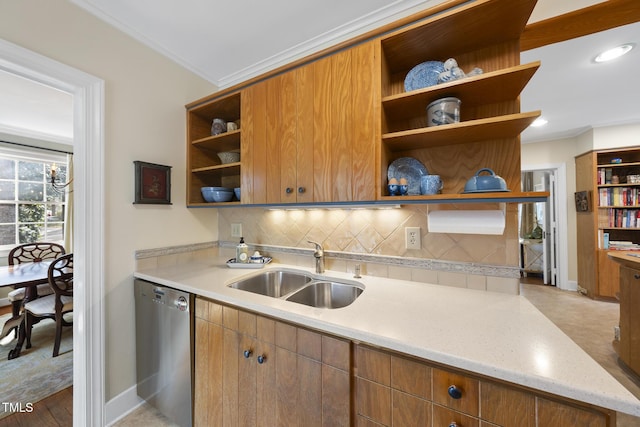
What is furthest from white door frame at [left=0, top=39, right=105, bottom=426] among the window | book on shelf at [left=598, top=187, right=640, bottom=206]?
book on shelf at [left=598, top=187, right=640, bottom=206]

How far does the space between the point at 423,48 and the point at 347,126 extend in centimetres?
54

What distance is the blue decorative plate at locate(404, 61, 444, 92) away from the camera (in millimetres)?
1209

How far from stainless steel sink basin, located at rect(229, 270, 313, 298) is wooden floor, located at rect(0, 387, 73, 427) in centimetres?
142

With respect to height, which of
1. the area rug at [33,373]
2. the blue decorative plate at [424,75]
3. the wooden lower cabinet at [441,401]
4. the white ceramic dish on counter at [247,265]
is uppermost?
the blue decorative plate at [424,75]

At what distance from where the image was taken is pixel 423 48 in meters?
1.23

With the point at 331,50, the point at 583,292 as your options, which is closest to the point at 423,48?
the point at 331,50

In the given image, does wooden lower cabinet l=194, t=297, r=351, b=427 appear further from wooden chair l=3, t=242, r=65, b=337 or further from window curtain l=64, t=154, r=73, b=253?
window curtain l=64, t=154, r=73, b=253

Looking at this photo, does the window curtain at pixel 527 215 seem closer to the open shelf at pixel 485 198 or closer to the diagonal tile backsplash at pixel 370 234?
the diagonal tile backsplash at pixel 370 234

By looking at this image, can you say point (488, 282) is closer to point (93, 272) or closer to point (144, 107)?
point (93, 272)

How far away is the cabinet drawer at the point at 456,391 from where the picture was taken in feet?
2.33

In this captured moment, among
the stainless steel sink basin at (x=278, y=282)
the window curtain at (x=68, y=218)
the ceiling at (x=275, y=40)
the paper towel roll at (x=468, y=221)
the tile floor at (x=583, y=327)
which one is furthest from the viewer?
the window curtain at (x=68, y=218)

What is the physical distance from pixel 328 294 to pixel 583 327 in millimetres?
3255

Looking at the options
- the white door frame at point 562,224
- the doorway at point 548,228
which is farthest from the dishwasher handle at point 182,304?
the white door frame at point 562,224

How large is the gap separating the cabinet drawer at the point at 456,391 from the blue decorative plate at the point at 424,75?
1.24m
